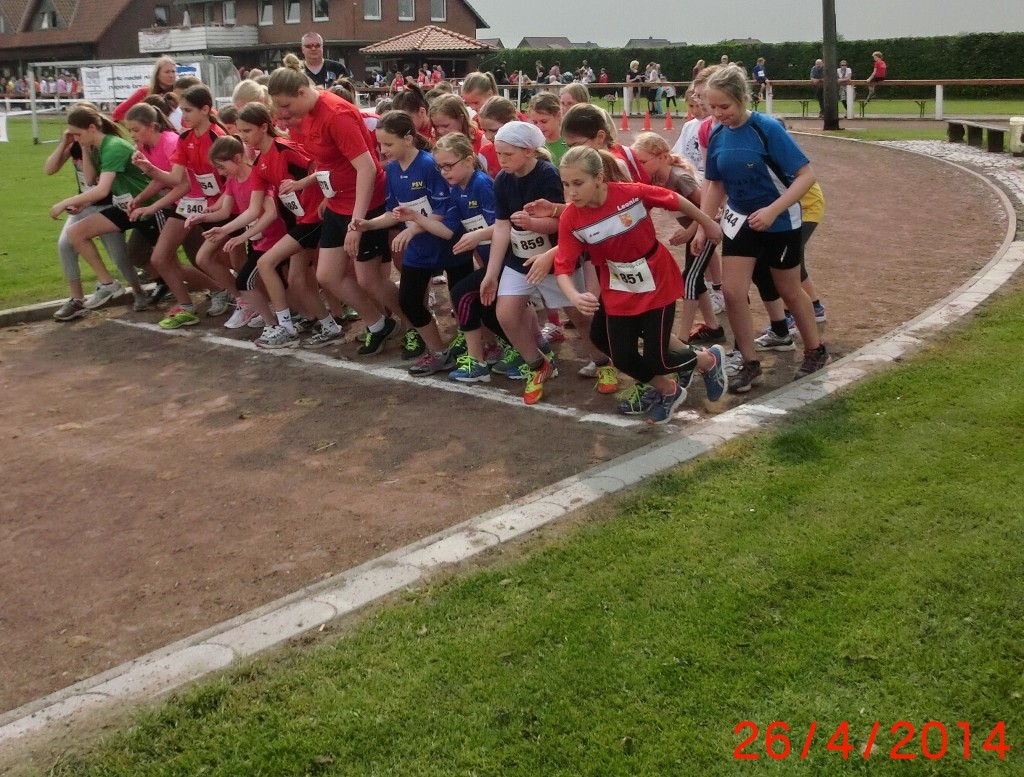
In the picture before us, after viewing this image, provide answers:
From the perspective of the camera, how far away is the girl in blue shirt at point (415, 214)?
7102 millimetres

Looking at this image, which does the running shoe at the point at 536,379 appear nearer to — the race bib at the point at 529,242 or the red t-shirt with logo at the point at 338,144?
the race bib at the point at 529,242

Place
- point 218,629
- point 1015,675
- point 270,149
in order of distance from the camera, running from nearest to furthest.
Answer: point 1015,675
point 218,629
point 270,149

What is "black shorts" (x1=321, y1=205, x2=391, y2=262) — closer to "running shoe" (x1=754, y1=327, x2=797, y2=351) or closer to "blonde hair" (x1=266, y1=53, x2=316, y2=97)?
"blonde hair" (x1=266, y1=53, x2=316, y2=97)

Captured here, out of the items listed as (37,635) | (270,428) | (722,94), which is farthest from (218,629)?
(722,94)

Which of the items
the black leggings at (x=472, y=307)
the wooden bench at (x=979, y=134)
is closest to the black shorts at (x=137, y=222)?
the black leggings at (x=472, y=307)

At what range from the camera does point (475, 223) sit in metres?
7.10

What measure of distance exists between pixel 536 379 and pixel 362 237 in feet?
5.98

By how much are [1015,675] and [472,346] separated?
4.45m

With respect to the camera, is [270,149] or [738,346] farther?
[270,149]

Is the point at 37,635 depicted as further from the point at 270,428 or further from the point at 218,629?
the point at 270,428

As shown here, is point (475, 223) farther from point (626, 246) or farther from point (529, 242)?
point (626, 246)

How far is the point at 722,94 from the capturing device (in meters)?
6.05

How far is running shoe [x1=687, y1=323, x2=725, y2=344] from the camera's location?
762cm

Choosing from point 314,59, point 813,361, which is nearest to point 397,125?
point 813,361
